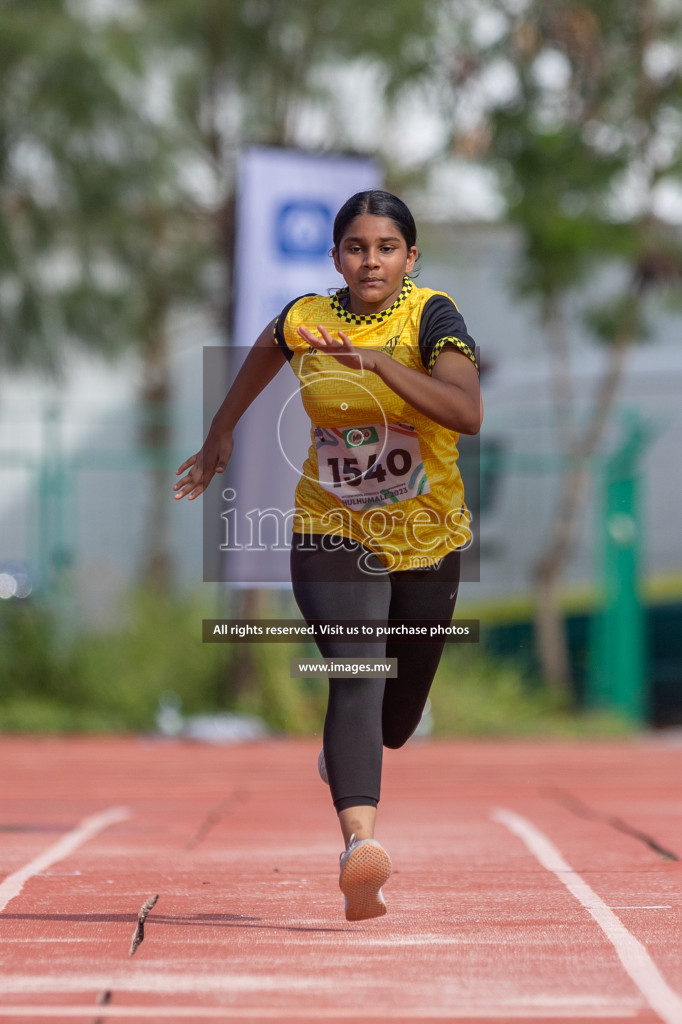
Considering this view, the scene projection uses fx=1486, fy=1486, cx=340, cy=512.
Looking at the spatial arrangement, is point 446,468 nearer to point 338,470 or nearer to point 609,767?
point 338,470

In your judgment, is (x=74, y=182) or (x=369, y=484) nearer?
(x=369, y=484)

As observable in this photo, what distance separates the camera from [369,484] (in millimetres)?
3818

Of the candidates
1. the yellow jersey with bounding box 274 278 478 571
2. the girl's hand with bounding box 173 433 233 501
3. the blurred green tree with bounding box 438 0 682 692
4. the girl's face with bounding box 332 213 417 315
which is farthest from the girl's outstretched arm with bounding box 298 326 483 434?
the blurred green tree with bounding box 438 0 682 692

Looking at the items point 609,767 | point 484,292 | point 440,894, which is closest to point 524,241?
point 484,292

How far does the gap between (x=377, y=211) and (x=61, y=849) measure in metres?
3.01

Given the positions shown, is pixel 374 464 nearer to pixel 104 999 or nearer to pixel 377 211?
pixel 377 211

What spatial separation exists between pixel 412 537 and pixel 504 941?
1.03m

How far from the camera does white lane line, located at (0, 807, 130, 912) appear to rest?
4.58 metres

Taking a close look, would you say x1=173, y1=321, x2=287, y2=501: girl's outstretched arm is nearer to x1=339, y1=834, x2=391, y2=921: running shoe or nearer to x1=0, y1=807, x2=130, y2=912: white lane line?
x1=339, y1=834, x2=391, y2=921: running shoe

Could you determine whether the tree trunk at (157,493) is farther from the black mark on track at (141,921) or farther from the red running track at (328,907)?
the black mark on track at (141,921)

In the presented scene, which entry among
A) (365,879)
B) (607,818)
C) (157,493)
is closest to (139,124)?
(157,493)

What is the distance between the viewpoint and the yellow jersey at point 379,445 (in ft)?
12.3

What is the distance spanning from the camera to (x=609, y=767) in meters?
10.0

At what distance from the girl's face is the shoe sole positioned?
1.36 m
